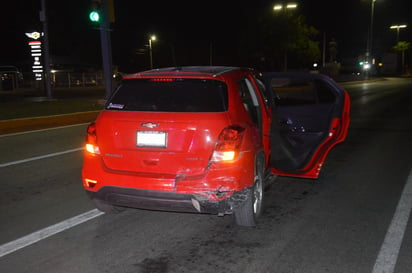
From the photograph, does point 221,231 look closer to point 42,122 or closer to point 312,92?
point 42,122

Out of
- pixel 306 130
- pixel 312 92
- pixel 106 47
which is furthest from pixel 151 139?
pixel 312 92

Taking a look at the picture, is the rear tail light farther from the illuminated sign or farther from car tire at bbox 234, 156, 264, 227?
the illuminated sign

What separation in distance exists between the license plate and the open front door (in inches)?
72.0

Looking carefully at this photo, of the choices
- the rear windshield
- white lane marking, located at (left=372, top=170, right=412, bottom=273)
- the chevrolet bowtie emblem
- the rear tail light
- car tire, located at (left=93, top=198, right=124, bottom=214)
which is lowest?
white lane marking, located at (left=372, top=170, right=412, bottom=273)

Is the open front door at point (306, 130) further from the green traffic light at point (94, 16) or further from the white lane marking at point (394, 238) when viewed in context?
the green traffic light at point (94, 16)

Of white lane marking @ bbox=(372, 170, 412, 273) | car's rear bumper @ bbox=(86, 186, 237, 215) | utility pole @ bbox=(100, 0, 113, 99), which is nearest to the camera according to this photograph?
white lane marking @ bbox=(372, 170, 412, 273)

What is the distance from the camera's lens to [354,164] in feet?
25.9

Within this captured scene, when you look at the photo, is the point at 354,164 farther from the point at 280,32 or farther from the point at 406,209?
the point at 280,32

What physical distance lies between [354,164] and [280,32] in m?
31.8

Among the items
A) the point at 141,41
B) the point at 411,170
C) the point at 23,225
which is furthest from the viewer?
the point at 141,41

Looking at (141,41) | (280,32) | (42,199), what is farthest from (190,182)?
(141,41)

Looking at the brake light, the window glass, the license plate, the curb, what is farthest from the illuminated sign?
the license plate

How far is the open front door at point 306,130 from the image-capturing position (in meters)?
5.95

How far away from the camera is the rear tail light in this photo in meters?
4.19
